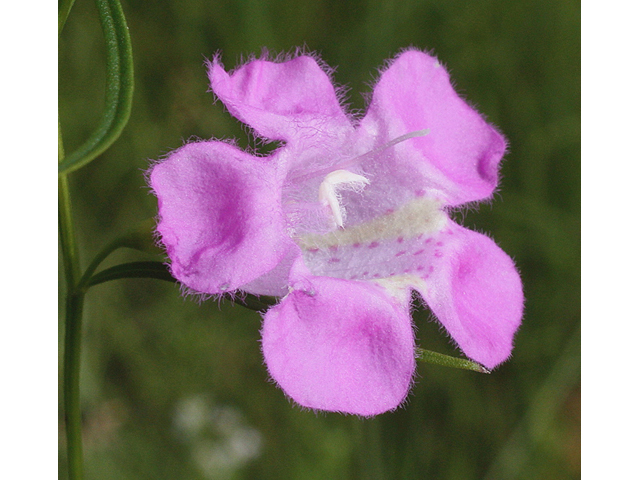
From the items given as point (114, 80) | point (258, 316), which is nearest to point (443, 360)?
point (114, 80)

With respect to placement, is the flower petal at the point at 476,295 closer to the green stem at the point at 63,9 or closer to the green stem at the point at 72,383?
the green stem at the point at 72,383

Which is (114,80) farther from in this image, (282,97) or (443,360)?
(443,360)

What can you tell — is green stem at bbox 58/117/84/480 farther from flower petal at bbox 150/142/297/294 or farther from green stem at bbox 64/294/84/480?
flower petal at bbox 150/142/297/294

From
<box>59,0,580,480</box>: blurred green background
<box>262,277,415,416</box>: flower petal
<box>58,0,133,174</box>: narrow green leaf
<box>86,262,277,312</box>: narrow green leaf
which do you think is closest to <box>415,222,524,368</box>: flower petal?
<box>262,277,415,416</box>: flower petal

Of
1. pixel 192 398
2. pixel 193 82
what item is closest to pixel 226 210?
pixel 192 398

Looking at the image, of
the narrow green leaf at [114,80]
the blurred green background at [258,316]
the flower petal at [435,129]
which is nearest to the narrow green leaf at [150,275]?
the narrow green leaf at [114,80]

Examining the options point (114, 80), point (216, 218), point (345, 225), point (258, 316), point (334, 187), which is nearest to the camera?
point (216, 218)
